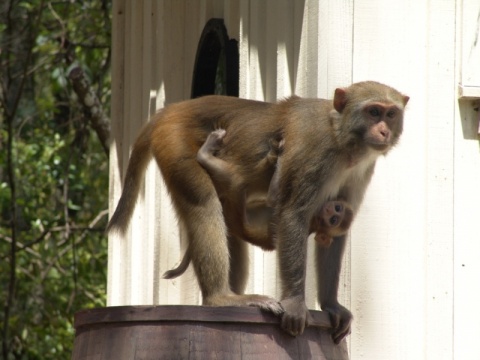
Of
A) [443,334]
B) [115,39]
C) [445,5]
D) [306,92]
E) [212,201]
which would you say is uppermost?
[115,39]

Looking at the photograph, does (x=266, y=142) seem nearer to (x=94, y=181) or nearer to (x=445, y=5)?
(x=445, y=5)

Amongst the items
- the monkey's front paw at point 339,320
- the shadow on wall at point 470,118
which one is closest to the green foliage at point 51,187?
the shadow on wall at point 470,118

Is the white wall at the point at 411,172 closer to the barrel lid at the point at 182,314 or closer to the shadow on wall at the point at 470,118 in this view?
the shadow on wall at the point at 470,118

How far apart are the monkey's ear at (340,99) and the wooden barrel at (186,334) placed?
127cm

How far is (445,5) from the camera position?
5711mm

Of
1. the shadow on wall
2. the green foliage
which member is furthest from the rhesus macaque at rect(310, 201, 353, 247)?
the green foliage

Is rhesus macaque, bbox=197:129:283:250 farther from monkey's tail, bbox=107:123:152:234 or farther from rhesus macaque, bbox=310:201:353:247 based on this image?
monkey's tail, bbox=107:123:152:234

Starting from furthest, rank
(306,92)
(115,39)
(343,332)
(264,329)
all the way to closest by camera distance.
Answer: (115,39) → (306,92) → (343,332) → (264,329)

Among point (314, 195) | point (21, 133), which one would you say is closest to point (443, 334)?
point (314, 195)

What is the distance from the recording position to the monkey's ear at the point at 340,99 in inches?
203

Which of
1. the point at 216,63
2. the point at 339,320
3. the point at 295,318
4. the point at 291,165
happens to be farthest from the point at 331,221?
the point at 216,63

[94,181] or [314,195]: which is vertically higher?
[94,181]

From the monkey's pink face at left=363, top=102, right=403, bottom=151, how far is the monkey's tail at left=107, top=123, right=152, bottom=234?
1.30 metres

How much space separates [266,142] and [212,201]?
409 millimetres
